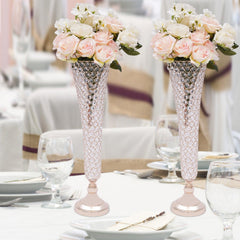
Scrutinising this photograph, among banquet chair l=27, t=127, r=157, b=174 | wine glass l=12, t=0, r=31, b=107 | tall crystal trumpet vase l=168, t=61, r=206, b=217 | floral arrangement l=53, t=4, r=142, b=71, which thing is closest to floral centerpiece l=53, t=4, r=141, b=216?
floral arrangement l=53, t=4, r=142, b=71

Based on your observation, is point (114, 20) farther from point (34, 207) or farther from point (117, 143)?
point (117, 143)

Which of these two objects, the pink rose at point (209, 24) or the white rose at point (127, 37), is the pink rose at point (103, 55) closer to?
the white rose at point (127, 37)

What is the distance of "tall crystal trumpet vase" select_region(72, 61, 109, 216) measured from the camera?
123cm

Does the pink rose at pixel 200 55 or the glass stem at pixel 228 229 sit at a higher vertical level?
the pink rose at pixel 200 55

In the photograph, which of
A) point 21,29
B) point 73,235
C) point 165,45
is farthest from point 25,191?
point 21,29

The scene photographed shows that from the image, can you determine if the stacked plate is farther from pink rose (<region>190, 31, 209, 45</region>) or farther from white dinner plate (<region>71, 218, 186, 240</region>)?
pink rose (<region>190, 31, 209, 45</region>)

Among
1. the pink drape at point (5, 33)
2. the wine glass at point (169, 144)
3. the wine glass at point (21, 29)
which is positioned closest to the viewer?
the wine glass at point (169, 144)

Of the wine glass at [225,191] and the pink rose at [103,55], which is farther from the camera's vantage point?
the pink rose at [103,55]

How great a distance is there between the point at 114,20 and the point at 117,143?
811 millimetres

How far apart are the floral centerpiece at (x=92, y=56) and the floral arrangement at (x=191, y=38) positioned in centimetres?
6

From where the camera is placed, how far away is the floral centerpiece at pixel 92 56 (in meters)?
1.20

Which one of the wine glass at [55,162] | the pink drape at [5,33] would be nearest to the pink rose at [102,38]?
the wine glass at [55,162]

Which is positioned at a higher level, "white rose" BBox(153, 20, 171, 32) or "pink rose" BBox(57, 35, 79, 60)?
"white rose" BBox(153, 20, 171, 32)

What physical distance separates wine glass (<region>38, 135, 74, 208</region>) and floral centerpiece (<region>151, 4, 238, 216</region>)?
0.24 metres
